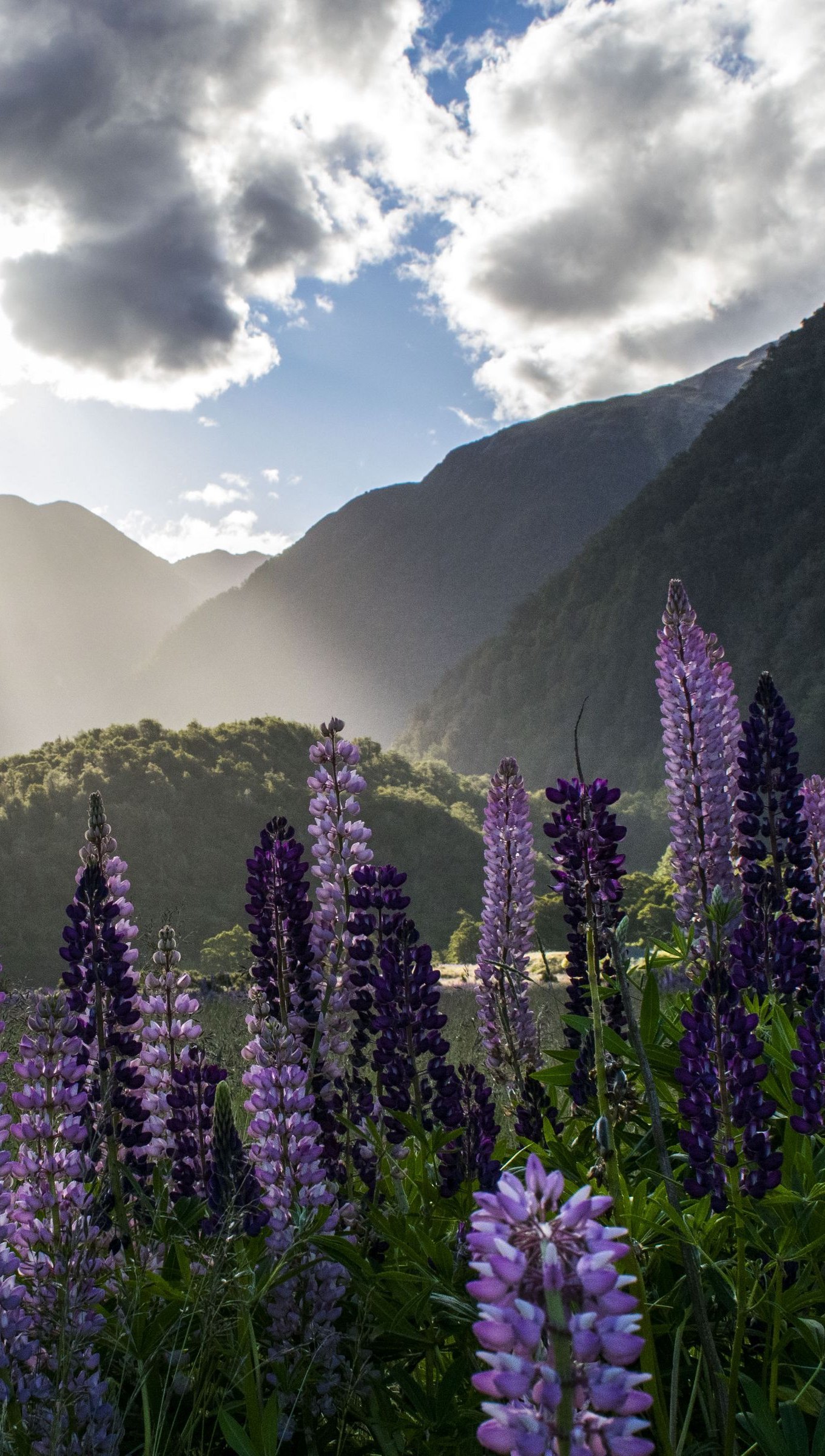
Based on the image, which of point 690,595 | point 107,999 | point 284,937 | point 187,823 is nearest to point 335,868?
point 284,937

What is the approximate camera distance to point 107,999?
2463 mm

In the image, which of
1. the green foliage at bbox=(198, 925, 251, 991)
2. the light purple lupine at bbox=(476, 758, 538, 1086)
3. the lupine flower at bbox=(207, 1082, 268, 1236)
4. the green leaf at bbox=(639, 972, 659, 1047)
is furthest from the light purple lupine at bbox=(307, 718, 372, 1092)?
the green foliage at bbox=(198, 925, 251, 991)

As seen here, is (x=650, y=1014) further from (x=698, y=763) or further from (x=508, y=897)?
(x=508, y=897)

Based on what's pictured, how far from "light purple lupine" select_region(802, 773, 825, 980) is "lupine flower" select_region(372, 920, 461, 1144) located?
1756 mm

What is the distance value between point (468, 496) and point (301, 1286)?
531ft

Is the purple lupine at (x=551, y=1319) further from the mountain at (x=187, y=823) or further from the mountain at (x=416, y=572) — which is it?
the mountain at (x=416, y=572)

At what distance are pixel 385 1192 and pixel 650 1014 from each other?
80cm

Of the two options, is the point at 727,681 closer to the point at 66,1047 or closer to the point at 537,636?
the point at 66,1047

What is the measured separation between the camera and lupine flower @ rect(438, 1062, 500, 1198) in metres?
2.11

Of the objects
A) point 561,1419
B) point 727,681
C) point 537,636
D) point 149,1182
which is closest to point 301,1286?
point 149,1182

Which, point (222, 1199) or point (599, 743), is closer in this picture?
point (222, 1199)

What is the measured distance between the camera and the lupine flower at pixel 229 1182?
1.89 m

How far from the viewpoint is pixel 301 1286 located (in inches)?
74.9

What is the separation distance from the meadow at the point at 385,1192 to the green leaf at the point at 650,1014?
0.01m
